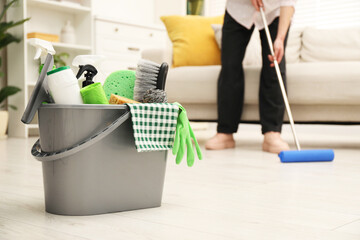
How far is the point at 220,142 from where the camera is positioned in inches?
90.0

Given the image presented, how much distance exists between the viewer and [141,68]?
97 centimetres

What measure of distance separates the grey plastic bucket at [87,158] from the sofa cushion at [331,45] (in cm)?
217

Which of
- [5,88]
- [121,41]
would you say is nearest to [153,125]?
[5,88]

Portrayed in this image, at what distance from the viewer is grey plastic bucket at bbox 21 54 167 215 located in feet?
2.80

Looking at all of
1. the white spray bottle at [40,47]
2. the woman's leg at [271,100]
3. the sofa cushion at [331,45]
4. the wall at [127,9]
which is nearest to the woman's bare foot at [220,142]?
the woman's leg at [271,100]

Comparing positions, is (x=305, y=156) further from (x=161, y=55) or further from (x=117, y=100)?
(x=161, y=55)

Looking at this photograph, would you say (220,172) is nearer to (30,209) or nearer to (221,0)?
(30,209)

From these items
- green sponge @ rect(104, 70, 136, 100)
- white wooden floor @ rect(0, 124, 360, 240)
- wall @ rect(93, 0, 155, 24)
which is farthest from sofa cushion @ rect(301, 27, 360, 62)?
green sponge @ rect(104, 70, 136, 100)

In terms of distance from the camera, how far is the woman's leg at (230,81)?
223 cm

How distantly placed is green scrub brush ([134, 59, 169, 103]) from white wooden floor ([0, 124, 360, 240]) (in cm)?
23

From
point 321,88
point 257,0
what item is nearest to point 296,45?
point 321,88

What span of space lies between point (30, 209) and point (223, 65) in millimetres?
1512

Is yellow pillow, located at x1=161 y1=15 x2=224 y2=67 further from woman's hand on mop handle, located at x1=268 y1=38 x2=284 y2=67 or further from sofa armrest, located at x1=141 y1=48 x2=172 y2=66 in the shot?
woman's hand on mop handle, located at x1=268 y1=38 x2=284 y2=67

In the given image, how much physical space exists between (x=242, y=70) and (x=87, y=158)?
159 cm
